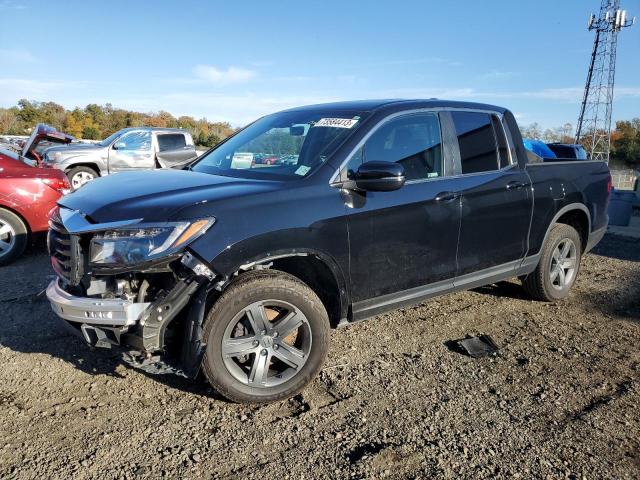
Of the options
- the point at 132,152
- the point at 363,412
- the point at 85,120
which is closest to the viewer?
the point at 363,412

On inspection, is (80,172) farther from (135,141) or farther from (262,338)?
(262,338)

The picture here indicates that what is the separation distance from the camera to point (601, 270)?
21.5 ft

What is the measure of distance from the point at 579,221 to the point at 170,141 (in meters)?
12.2

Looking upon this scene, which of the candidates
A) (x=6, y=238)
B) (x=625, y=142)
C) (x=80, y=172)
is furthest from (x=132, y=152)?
(x=625, y=142)

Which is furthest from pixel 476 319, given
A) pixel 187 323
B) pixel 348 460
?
pixel 187 323

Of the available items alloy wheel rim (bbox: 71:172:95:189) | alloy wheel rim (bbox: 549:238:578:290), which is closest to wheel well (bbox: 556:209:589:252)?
alloy wheel rim (bbox: 549:238:578:290)

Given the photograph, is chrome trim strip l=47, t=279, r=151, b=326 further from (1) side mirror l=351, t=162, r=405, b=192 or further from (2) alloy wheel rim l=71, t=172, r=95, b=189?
(2) alloy wheel rim l=71, t=172, r=95, b=189

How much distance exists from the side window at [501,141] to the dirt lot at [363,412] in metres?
1.49

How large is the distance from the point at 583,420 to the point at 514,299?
236 centimetres

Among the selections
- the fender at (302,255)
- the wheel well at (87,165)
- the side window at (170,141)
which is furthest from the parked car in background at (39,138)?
the fender at (302,255)

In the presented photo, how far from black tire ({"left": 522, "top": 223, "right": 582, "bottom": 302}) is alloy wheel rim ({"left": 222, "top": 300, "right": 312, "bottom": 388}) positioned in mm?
2826

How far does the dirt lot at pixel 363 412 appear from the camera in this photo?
2.55m

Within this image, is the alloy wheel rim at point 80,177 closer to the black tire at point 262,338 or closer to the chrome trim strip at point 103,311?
the chrome trim strip at point 103,311

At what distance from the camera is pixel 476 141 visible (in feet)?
14.0
